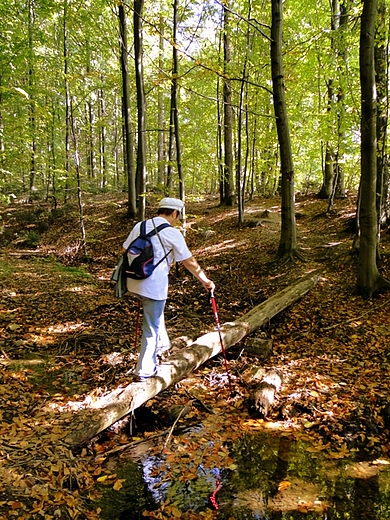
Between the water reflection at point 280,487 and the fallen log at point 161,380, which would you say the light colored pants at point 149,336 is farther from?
the water reflection at point 280,487

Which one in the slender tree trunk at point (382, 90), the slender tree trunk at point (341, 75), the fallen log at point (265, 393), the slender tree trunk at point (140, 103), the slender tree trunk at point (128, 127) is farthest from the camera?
the slender tree trunk at point (128, 127)

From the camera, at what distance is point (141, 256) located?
4070 mm

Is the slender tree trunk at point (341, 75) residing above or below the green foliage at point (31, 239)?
above

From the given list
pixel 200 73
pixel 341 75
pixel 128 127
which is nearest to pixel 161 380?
pixel 200 73

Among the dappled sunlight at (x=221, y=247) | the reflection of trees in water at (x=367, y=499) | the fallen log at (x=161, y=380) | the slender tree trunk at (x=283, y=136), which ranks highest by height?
the slender tree trunk at (x=283, y=136)

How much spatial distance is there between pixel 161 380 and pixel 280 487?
5.87 feet

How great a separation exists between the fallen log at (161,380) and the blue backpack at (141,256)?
135 centimetres

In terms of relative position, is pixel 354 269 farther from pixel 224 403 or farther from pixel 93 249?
pixel 93 249

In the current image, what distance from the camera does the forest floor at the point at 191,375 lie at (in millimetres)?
3279

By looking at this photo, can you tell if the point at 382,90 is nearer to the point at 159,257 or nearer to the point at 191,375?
the point at 159,257

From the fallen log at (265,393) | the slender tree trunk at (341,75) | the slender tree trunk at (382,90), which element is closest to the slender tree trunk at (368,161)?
the slender tree trunk at (341,75)

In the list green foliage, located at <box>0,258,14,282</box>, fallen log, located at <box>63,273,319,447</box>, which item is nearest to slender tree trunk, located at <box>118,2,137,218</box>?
green foliage, located at <box>0,258,14,282</box>

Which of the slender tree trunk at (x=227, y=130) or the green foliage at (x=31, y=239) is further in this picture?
the green foliage at (x=31, y=239)

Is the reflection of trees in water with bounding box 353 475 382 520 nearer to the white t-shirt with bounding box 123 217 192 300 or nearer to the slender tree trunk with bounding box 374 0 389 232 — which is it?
the white t-shirt with bounding box 123 217 192 300
